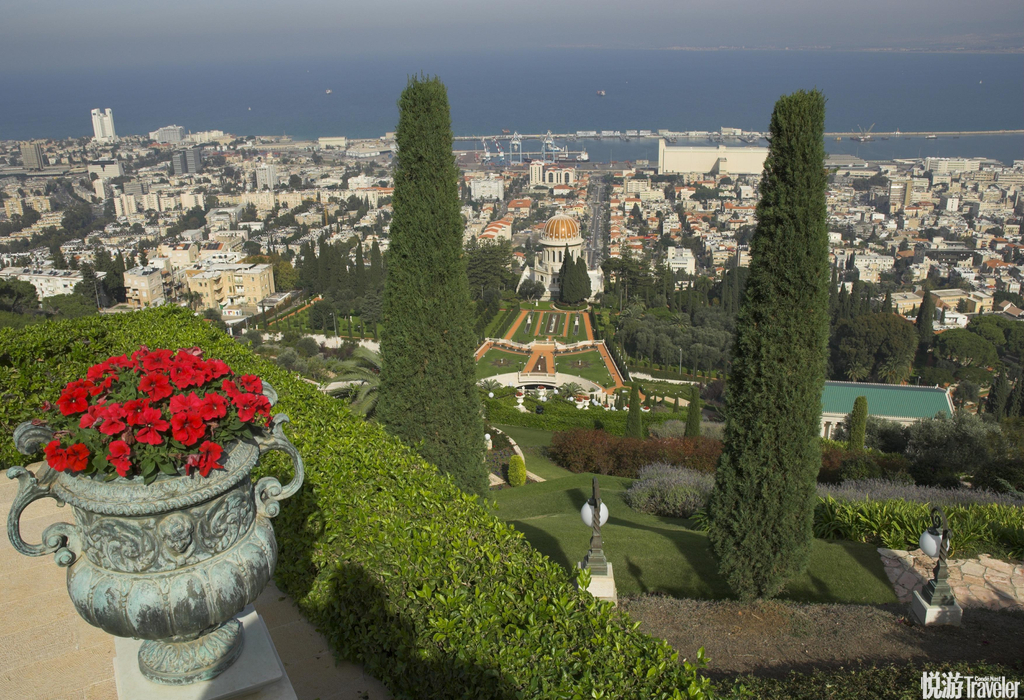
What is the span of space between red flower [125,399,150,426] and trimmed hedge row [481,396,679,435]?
19.6 meters

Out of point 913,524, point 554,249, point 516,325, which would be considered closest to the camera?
point 913,524

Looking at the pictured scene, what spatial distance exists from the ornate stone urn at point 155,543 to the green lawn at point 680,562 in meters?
4.73

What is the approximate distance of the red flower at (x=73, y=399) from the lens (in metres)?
2.37

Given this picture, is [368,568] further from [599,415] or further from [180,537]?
[599,415]

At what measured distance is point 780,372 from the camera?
225 inches

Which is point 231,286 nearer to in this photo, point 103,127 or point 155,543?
point 155,543

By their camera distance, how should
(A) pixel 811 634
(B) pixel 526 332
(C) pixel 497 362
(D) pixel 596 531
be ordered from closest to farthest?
(A) pixel 811 634, (D) pixel 596 531, (C) pixel 497 362, (B) pixel 526 332

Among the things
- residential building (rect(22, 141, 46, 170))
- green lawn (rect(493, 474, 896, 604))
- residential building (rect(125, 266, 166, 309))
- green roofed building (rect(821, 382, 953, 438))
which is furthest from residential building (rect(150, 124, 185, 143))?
green lawn (rect(493, 474, 896, 604))

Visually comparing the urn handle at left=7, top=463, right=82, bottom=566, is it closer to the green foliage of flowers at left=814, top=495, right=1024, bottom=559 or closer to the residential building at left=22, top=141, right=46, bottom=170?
the green foliage of flowers at left=814, top=495, right=1024, bottom=559

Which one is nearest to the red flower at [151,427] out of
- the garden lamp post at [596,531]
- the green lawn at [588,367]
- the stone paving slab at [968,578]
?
the garden lamp post at [596,531]

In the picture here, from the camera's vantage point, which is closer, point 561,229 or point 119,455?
point 119,455

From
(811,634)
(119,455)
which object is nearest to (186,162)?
(811,634)

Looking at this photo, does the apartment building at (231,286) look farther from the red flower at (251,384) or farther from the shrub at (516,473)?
the red flower at (251,384)

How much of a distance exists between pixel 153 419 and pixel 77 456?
28 centimetres
